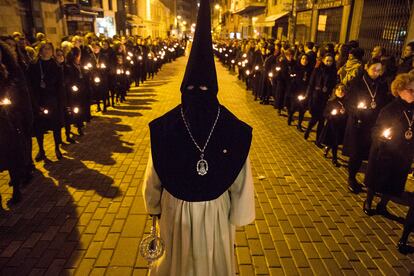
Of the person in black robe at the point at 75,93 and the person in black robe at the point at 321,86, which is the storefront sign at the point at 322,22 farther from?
the person in black robe at the point at 75,93

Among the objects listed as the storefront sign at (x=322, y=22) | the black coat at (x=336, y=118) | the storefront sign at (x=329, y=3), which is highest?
the storefront sign at (x=329, y=3)

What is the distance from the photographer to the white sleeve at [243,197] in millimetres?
2711

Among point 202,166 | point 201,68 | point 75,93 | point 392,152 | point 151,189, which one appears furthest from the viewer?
point 75,93

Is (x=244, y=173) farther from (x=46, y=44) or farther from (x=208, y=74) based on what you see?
(x=46, y=44)

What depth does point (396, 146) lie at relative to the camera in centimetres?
475

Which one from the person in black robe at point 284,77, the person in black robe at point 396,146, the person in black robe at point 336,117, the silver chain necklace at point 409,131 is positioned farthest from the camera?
the person in black robe at point 284,77

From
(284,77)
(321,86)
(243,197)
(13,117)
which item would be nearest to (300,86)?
(284,77)

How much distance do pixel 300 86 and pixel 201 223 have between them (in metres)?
8.20

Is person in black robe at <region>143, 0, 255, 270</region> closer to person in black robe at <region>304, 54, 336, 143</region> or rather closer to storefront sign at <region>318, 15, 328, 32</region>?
person in black robe at <region>304, 54, 336, 143</region>

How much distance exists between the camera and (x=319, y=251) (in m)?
4.41

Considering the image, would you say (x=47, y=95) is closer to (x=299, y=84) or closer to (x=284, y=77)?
(x=299, y=84)

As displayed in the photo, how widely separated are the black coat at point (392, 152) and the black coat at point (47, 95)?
590cm

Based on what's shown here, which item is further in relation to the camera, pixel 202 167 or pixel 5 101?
pixel 5 101

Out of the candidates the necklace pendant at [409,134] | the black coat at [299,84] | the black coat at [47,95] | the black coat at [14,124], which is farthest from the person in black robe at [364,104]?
the black coat at [47,95]
